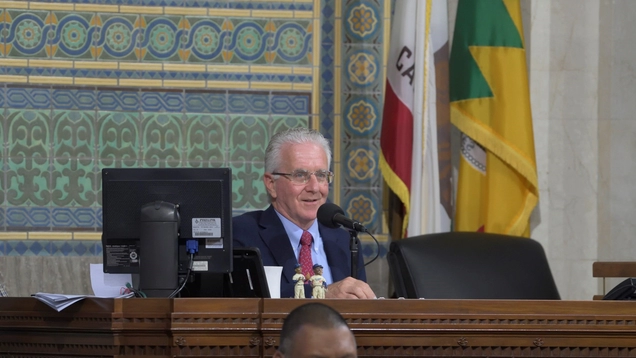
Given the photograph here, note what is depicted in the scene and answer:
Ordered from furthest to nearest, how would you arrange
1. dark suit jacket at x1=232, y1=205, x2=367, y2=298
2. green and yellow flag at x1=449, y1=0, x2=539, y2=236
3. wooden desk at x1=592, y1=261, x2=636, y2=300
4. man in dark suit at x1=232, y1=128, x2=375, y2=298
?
green and yellow flag at x1=449, y1=0, x2=539, y2=236 → wooden desk at x1=592, y1=261, x2=636, y2=300 → man in dark suit at x1=232, y1=128, x2=375, y2=298 → dark suit jacket at x1=232, y1=205, x2=367, y2=298

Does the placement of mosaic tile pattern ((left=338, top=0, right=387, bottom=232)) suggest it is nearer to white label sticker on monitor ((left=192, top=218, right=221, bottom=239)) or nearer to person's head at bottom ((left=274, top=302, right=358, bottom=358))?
white label sticker on monitor ((left=192, top=218, right=221, bottom=239))

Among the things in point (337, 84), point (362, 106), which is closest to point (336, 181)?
point (362, 106)

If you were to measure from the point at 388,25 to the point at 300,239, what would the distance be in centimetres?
216

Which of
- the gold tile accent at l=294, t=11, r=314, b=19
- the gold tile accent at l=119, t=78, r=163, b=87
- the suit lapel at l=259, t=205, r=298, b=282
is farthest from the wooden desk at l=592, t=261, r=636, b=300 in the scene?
the gold tile accent at l=119, t=78, r=163, b=87

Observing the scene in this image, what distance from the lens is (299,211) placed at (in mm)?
4418

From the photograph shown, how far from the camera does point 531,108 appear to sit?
20.9ft

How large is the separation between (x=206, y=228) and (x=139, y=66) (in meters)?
2.63

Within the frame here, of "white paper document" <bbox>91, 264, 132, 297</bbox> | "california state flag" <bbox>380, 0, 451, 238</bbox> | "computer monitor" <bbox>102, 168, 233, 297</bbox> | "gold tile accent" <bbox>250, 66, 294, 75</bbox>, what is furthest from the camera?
"gold tile accent" <bbox>250, 66, 294, 75</bbox>

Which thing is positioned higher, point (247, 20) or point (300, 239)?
point (247, 20)

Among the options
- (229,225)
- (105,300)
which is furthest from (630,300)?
(105,300)

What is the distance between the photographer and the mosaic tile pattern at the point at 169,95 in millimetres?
5910

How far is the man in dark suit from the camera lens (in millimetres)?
4367

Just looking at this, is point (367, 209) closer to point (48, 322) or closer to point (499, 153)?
point (499, 153)

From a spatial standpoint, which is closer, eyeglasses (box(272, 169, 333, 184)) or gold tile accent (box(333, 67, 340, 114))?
eyeglasses (box(272, 169, 333, 184))
